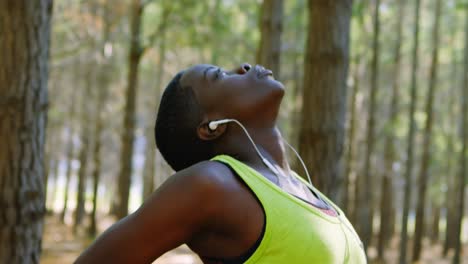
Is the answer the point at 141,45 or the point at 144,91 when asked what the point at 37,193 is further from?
the point at 144,91

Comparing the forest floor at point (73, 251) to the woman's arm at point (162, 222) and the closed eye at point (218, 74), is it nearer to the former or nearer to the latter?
the closed eye at point (218, 74)

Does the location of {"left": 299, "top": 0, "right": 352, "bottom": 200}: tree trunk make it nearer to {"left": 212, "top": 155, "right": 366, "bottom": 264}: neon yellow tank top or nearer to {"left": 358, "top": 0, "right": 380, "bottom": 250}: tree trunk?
{"left": 212, "top": 155, "right": 366, "bottom": 264}: neon yellow tank top

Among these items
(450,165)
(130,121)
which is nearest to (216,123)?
(130,121)

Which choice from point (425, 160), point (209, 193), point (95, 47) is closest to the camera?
point (209, 193)

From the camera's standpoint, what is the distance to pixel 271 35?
31.3 feet

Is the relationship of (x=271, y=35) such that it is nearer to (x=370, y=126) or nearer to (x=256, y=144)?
(x=256, y=144)

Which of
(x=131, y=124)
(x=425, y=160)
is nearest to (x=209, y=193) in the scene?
(x=131, y=124)

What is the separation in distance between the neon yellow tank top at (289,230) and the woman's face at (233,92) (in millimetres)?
231

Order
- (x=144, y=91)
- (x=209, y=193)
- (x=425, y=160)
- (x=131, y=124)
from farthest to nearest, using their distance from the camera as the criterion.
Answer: (x=144, y=91), (x=425, y=160), (x=131, y=124), (x=209, y=193)

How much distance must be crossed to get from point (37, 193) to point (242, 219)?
8.85ft

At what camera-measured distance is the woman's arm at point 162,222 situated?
155 cm

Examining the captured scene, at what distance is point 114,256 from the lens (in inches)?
61.7

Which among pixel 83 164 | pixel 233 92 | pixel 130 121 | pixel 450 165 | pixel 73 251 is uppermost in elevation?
pixel 233 92

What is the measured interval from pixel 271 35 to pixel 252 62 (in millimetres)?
11987
